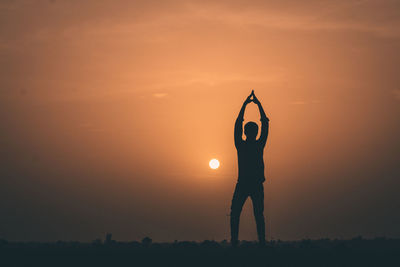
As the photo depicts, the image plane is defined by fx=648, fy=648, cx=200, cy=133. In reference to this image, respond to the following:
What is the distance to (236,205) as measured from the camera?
20547 millimetres

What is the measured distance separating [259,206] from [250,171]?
1166 mm

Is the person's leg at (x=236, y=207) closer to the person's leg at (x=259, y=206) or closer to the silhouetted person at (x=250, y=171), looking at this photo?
the silhouetted person at (x=250, y=171)

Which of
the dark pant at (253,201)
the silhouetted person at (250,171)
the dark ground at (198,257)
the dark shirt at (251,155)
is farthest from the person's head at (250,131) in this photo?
the dark ground at (198,257)

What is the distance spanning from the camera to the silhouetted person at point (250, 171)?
20.2 meters

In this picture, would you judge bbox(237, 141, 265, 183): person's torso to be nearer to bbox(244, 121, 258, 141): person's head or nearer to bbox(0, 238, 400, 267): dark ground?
bbox(244, 121, 258, 141): person's head

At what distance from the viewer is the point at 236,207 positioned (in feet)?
67.5

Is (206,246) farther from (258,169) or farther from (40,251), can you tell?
(40,251)

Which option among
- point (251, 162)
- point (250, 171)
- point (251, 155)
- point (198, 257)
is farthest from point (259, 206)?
point (198, 257)

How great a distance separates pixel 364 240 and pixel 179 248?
872 cm

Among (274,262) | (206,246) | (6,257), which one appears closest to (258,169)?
(206,246)

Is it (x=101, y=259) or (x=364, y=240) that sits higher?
(x=364, y=240)

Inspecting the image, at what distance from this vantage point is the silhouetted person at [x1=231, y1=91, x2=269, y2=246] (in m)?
20.2

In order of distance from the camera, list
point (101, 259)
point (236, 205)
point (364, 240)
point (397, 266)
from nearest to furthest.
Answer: point (397, 266), point (101, 259), point (236, 205), point (364, 240)

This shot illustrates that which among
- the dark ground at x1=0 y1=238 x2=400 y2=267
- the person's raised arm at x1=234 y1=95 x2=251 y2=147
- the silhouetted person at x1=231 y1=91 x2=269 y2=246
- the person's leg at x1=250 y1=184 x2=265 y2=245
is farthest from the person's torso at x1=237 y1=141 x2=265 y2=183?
the dark ground at x1=0 y1=238 x2=400 y2=267
